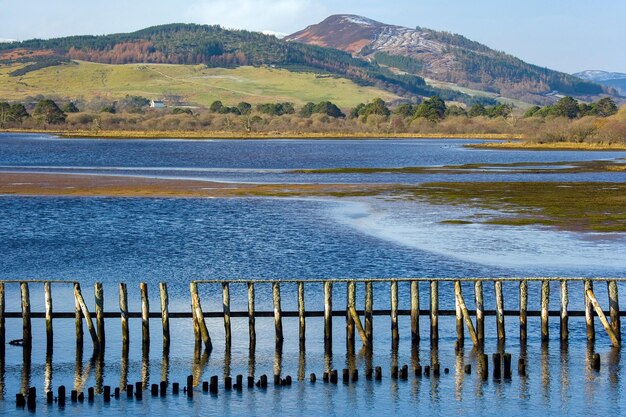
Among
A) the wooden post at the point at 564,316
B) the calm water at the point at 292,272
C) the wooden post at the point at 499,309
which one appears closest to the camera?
the calm water at the point at 292,272

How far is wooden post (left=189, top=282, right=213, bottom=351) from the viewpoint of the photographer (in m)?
29.3

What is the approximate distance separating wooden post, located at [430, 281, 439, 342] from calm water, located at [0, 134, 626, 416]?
43 centimetres

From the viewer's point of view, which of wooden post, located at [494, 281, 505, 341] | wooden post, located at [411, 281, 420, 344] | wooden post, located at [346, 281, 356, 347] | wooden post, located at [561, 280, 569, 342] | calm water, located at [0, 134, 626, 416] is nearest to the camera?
calm water, located at [0, 134, 626, 416]

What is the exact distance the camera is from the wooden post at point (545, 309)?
2984 cm

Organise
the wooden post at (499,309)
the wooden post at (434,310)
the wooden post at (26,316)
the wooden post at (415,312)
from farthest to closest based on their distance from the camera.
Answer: the wooden post at (499,309) < the wooden post at (415,312) < the wooden post at (434,310) < the wooden post at (26,316)

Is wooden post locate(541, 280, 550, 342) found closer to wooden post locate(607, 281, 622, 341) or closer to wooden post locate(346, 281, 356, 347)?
wooden post locate(607, 281, 622, 341)

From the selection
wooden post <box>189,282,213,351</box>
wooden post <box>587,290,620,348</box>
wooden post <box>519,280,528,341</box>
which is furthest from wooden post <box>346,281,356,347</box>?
wooden post <box>587,290,620,348</box>

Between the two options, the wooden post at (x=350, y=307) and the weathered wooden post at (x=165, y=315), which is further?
the wooden post at (x=350, y=307)

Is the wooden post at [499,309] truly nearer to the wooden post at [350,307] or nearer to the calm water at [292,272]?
the calm water at [292,272]

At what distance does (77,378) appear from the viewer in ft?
88.4

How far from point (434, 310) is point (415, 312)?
0.55m

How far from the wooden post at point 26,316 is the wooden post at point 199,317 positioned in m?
4.30

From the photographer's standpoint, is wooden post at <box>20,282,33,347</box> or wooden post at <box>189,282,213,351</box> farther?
wooden post at <box>189,282,213,351</box>

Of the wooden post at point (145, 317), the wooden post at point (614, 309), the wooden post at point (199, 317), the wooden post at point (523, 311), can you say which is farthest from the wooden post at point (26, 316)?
the wooden post at point (614, 309)
